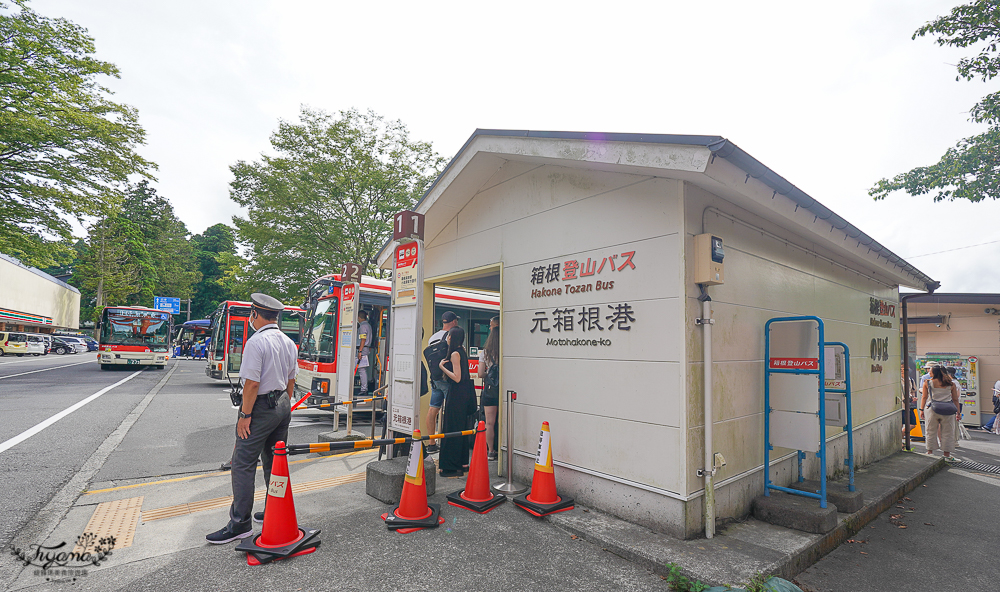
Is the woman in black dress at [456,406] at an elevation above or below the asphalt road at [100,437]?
above

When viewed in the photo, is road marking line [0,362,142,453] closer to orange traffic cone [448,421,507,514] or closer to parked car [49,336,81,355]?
orange traffic cone [448,421,507,514]

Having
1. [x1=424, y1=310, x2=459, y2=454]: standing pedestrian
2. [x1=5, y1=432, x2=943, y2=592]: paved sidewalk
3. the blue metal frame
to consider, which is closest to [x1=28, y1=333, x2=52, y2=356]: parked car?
[x1=5, y1=432, x2=943, y2=592]: paved sidewalk

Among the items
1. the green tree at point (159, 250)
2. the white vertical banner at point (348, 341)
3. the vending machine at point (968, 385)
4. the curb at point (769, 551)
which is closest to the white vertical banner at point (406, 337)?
the curb at point (769, 551)

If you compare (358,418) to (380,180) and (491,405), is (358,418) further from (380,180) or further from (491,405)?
(380,180)

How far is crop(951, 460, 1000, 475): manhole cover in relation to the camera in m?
7.61

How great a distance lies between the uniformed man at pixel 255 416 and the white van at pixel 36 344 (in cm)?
4125

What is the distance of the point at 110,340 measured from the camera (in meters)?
19.1

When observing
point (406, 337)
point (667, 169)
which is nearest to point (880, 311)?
point (667, 169)

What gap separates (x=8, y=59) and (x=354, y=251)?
11.7 metres

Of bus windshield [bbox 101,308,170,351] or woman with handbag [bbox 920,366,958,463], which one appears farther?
bus windshield [bbox 101,308,170,351]

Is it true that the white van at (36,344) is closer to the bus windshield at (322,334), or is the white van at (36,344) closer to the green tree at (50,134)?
the green tree at (50,134)

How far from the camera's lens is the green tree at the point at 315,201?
57.3 ft

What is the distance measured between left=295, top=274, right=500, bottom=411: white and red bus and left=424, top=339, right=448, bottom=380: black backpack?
378 cm

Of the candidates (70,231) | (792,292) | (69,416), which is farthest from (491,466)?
(70,231)
